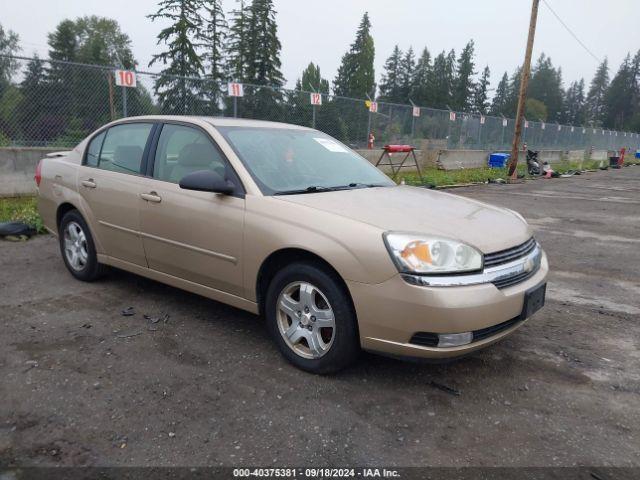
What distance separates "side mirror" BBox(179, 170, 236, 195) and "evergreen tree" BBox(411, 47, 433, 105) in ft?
323

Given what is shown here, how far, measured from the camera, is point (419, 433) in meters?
2.54

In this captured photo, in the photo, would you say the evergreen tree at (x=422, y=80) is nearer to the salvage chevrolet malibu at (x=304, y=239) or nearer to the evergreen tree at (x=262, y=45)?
the evergreen tree at (x=262, y=45)

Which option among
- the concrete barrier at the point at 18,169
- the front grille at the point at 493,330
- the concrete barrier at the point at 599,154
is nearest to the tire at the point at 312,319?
the front grille at the point at 493,330

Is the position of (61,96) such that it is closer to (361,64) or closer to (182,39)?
(182,39)

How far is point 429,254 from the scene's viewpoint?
8.87 feet

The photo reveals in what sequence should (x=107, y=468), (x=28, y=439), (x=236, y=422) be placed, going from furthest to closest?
(x=236, y=422)
(x=28, y=439)
(x=107, y=468)

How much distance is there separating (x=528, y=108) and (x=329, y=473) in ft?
375

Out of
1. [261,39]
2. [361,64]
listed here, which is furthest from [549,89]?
[261,39]

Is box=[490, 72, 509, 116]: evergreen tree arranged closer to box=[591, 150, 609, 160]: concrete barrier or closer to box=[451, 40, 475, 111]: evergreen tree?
box=[451, 40, 475, 111]: evergreen tree

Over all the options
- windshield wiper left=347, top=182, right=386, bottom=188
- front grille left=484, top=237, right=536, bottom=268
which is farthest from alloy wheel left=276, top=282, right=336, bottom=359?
windshield wiper left=347, top=182, right=386, bottom=188

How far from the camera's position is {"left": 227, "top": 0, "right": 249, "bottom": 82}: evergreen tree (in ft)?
161

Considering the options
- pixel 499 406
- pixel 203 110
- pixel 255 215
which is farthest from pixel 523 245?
pixel 203 110

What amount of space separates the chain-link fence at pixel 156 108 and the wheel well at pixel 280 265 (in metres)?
7.72

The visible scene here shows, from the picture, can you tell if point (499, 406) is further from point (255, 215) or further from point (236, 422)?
point (255, 215)
